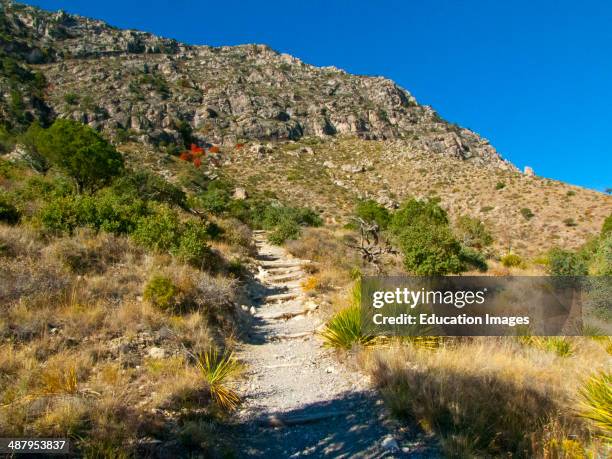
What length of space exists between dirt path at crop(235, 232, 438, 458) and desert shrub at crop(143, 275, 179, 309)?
1704mm

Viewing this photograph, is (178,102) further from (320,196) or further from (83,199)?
(83,199)

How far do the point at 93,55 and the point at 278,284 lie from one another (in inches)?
2853

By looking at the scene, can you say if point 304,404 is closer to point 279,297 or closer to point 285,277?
point 279,297

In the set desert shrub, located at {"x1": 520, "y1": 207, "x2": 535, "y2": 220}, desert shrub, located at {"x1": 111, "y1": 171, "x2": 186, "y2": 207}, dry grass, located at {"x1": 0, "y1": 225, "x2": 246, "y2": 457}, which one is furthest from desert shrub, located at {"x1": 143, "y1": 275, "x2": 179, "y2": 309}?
desert shrub, located at {"x1": 520, "y1": 207, "x2": 535, "y2": 220}

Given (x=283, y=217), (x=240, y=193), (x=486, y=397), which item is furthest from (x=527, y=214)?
(x=486, y=397)

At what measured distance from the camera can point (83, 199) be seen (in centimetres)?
1052

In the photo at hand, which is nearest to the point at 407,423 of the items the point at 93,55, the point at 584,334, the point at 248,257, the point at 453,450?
the point at 453,450

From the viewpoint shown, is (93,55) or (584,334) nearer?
(584,334)

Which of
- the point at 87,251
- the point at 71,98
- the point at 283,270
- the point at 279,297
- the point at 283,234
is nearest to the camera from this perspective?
the point at 87,251

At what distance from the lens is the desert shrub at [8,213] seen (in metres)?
9.35

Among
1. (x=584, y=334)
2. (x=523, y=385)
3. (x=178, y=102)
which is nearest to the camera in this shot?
(x=523, y=385)

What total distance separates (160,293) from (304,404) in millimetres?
3765

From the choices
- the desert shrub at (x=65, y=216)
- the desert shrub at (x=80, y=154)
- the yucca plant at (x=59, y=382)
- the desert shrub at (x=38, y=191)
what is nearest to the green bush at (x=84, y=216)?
the desert shrub at (x=65, y=216)

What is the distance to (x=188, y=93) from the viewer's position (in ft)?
206
